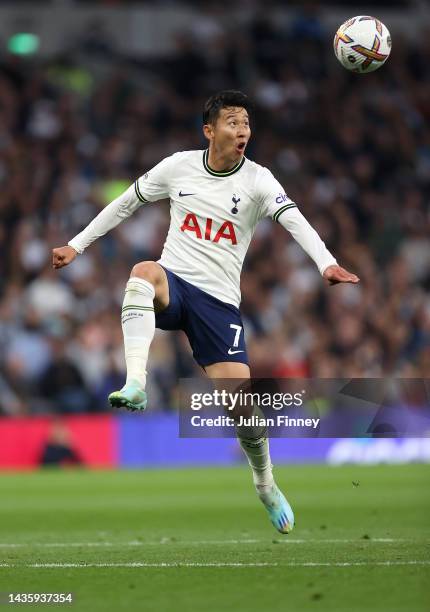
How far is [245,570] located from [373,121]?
A: 16522 millimetres

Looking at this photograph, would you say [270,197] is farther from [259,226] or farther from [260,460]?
[259,226]

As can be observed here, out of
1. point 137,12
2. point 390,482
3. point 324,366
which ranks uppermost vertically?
point 137,12

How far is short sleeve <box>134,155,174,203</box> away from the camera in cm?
876

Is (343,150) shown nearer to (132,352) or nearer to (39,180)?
(39,180)

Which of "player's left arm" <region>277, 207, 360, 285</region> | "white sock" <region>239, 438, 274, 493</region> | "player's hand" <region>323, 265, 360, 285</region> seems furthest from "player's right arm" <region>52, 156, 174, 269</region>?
"white sock" <region>239, 438, 274, 493</region>

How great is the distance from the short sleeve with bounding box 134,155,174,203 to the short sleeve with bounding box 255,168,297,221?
2.12 feet

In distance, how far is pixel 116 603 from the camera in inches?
252

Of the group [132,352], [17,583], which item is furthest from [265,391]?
[17,583]

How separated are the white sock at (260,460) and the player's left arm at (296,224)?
1.50m

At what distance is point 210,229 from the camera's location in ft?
28.3

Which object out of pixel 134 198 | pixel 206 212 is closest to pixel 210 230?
pixel 206 212

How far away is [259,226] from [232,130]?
1206 centimetres

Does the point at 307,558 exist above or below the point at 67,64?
below

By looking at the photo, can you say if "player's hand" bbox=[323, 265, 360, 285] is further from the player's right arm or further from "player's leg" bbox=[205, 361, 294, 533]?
the player's right arm
